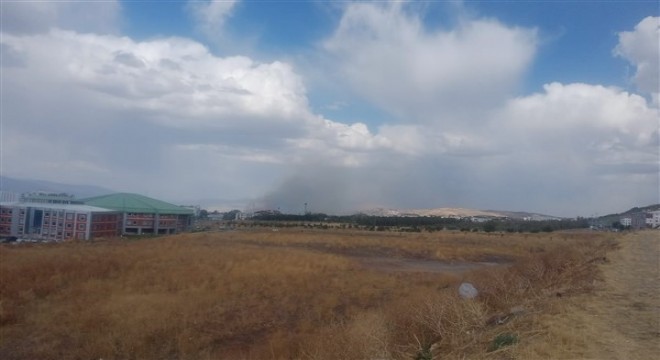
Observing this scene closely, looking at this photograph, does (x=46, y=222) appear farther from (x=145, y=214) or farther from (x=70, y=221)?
(x=145, y=214)

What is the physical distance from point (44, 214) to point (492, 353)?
5892 centimetres

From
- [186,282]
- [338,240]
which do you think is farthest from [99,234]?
[186,282]

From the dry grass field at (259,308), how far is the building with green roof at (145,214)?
128 ft

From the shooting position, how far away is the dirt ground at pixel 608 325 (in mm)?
7816

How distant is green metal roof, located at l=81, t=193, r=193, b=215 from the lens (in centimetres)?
7256

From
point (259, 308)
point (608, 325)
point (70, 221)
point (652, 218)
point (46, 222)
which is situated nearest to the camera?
point (608, 325)

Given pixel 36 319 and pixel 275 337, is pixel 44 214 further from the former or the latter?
pixel 275 337

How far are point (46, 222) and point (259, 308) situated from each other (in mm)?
46664

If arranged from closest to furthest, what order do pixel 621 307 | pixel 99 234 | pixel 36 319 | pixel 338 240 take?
pixel 621 307, pixel 36 319, pixel 338 240, pixel 99 234

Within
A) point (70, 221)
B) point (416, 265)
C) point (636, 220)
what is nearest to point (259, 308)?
point (416, 265)

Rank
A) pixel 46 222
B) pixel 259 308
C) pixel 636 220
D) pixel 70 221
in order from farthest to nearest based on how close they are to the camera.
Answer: pixel 636 220 → pixel 46 222 → pixel 70 221 → pixel 259 308

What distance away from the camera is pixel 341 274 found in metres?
27.4

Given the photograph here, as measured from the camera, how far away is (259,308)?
18812 mm

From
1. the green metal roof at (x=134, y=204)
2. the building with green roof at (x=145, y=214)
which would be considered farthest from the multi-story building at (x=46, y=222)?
the green metal roof at (x=134, y=204)
